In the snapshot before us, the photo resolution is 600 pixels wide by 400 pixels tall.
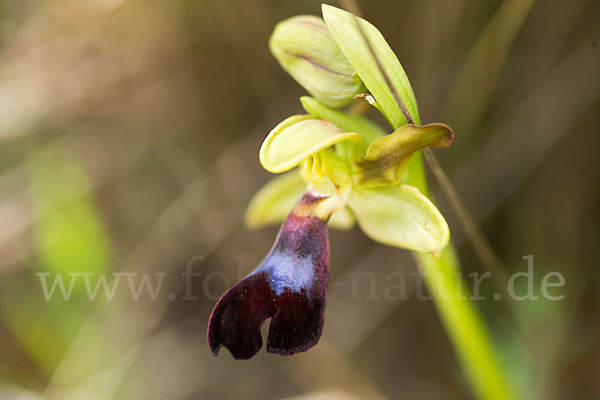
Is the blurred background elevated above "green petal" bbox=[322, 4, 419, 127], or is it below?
below

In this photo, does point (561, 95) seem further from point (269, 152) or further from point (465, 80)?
point (269, 152)

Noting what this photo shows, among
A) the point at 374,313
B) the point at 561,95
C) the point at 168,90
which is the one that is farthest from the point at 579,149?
the point at 168,90

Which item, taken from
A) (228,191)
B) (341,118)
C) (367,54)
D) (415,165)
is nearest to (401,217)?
(415,165)

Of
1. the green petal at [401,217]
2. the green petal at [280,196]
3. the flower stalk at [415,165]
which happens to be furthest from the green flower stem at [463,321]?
the green petal at [280,196]

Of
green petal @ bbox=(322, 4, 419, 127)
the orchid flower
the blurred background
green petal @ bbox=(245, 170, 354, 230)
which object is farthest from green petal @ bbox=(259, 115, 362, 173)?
the blurred background

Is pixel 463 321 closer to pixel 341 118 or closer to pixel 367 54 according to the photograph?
pixel 341 118

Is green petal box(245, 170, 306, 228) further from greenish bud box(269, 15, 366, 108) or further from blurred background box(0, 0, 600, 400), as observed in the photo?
blurred background box(0, 0, 600, 400)
